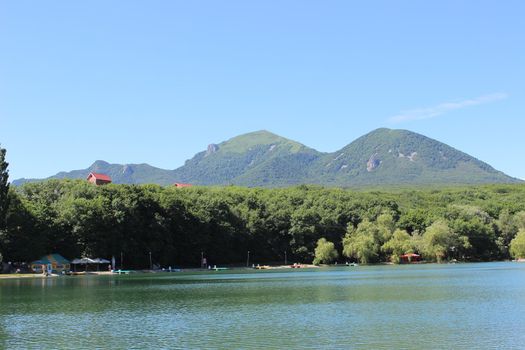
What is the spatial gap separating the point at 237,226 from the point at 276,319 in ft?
304

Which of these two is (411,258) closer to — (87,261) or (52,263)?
(87,261)

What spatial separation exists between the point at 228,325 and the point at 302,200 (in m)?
111

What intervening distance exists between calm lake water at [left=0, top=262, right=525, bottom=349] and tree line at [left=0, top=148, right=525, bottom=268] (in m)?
43.6

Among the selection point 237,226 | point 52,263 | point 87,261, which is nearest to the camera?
point 52,263

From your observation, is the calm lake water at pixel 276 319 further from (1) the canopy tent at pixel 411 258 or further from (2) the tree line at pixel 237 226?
(1) the canopy tent at pixel 411 258

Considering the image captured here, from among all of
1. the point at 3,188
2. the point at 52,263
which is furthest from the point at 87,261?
the point at 3,188

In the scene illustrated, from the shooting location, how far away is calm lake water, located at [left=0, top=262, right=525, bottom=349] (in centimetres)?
2528

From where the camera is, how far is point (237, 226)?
409ft

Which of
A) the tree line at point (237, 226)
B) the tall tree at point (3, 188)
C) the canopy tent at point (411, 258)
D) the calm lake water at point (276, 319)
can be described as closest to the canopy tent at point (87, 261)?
the tree line at point (237, 226)

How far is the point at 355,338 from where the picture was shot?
25578 mm

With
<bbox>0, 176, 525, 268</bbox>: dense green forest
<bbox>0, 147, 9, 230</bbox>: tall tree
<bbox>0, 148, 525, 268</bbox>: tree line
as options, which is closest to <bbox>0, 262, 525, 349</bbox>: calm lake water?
<bbox>0, 147, 9, 230</bbox>: tall tree

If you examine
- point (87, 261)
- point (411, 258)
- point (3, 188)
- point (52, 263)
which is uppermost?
point (3, 188)

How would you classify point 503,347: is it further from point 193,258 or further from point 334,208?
point 334,208

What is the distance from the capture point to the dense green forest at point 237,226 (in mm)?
94812
